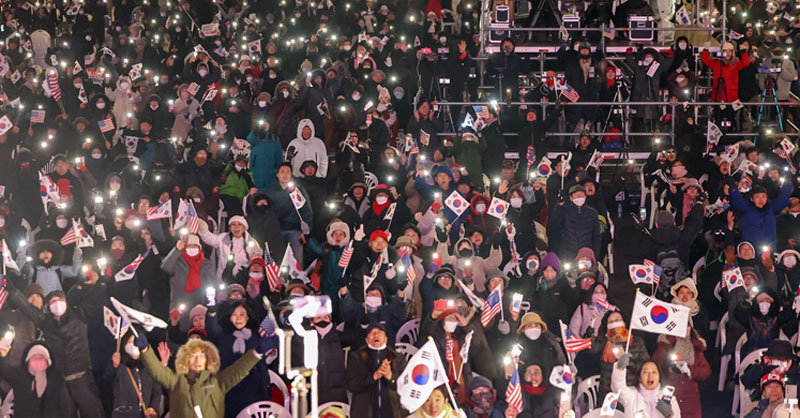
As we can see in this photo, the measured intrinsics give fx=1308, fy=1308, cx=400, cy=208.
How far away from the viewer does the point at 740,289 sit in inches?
553

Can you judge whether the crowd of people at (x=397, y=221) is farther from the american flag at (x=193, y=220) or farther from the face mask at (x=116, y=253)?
the american flag at (x=193, y=220)

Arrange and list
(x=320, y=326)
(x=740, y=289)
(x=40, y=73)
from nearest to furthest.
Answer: (x=320, y=326) → (x=740, y=289) → (x=40, y=73)

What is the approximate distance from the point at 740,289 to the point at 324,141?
663cm

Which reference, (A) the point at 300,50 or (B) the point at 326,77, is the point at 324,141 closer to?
(B) the point at 326,77

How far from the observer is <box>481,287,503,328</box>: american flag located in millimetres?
13258

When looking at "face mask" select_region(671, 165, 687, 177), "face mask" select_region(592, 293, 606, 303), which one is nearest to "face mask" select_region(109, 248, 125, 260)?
"face mask" select_region(592, 293, 606, 303)

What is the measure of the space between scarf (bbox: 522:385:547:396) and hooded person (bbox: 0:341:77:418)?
4.38m

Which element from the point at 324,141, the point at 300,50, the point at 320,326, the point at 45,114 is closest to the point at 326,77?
the point at 324,141

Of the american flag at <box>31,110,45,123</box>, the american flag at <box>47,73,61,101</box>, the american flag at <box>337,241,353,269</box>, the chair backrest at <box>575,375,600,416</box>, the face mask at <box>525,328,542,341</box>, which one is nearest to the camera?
the chair backrest at <box>575,375,600,416</box>

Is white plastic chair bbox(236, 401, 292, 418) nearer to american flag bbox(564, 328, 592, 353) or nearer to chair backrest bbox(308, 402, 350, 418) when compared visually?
chair backrest bbox(308, 402, 350, 418)

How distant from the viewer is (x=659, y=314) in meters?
12.8

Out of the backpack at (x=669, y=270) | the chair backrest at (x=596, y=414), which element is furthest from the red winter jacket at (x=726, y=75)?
the chair backrest at (x=596, y=414)

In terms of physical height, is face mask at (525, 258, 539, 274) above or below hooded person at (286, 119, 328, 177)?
above

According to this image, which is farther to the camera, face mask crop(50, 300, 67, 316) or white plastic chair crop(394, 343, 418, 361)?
white plastic chair crop(394, 343, 418, 361)
